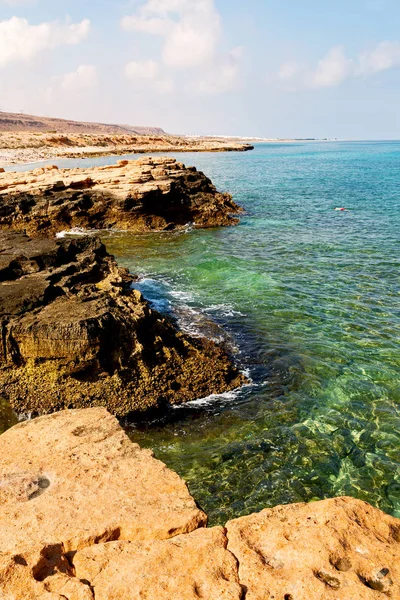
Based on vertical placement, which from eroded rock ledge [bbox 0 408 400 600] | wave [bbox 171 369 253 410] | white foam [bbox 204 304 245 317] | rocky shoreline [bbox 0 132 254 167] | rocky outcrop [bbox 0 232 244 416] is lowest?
wave [bbox 171 369 253 410]

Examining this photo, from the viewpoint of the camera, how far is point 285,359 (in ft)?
42.6

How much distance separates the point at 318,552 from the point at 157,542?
163 centimetres

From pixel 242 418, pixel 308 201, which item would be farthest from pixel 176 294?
pixel 308 201

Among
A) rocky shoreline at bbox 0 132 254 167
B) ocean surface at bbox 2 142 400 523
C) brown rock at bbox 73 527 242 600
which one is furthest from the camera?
rocky shoreline at bbox 0 132 254 167

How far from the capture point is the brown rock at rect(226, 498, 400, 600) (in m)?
3.91

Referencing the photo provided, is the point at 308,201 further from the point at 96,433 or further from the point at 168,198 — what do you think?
the point at 96,433

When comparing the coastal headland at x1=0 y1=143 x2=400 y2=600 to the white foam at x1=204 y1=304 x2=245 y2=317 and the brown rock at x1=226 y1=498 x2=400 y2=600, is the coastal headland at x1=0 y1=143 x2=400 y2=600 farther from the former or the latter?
the white foam at x1=204 y1=304 x2=245 y2=317

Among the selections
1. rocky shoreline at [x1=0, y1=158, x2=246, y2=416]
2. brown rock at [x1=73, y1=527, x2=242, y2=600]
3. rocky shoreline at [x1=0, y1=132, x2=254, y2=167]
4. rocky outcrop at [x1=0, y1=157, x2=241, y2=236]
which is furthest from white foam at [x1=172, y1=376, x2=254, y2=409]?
rocky shoreline at [x1=0, y1=132, x2=254, y2=167]

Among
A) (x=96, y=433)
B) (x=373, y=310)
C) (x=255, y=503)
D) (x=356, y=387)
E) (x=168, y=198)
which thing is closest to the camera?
(x=96, y=433)

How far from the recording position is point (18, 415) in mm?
10062

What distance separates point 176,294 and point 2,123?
602 ft

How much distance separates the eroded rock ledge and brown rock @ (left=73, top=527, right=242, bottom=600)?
10 mm

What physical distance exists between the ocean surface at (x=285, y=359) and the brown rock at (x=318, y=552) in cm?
324

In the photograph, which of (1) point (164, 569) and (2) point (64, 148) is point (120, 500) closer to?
(1) point (164, 569)
